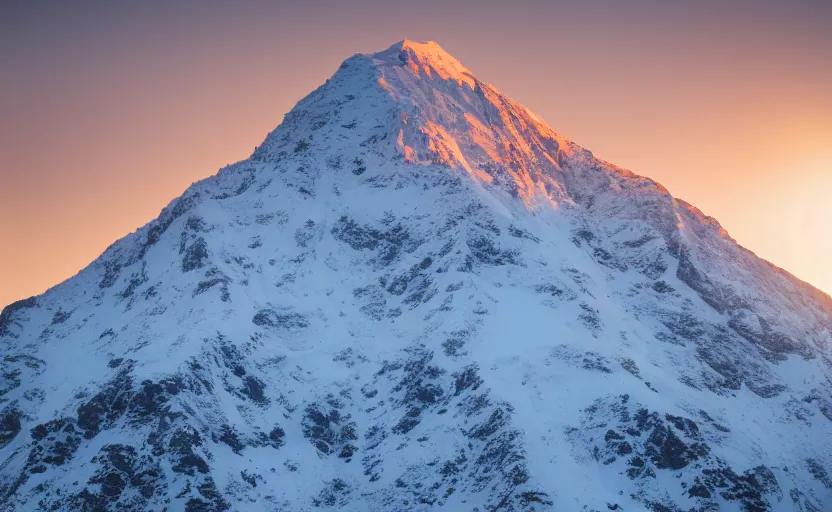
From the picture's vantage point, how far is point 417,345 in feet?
443

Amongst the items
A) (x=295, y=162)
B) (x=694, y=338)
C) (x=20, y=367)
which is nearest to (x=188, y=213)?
(x=295, y=162)

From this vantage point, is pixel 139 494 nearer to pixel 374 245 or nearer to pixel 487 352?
pixel 487 352

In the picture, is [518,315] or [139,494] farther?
[518,315]

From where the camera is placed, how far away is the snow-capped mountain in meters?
113

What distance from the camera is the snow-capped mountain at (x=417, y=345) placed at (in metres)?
113

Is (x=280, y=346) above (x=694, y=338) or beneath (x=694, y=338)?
above

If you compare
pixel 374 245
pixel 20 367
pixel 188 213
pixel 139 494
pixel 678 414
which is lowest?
pixel 678 414

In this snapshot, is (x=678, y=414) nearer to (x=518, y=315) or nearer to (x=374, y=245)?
(x=518, y=315)

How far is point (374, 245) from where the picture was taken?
158875 mm

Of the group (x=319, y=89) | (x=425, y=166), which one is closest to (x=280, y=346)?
(x=425, y=166)

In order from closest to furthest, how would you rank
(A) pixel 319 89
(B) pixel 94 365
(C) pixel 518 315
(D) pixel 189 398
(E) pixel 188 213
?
(D) pixel 189 398, (B) pixel 94 365, (C) pixel 518 315, (E) pixel 188 213, (A) pixel 319 89

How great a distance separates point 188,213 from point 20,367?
37.8 m

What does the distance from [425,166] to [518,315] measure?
136ft

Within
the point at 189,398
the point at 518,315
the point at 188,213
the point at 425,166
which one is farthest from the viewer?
the point at 425,166
